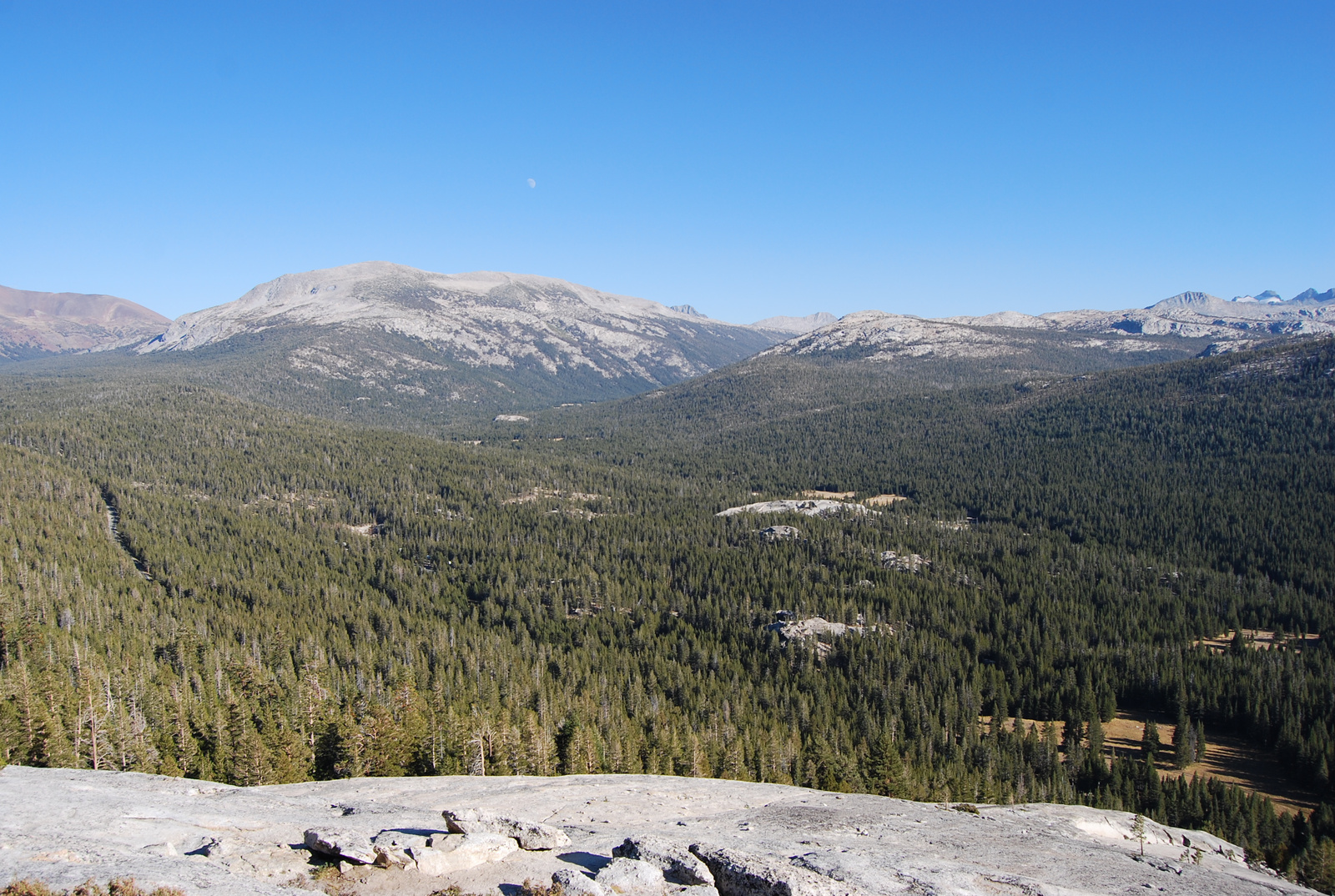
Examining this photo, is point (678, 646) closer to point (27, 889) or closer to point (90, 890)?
point (90, 890)

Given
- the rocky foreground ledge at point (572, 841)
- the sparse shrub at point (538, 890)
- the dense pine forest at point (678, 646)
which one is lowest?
the dense pine forest at point (678, 646)

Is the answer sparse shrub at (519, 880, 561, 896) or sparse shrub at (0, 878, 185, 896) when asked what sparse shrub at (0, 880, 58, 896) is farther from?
sparse shrub at (519, 880, 561, 896)

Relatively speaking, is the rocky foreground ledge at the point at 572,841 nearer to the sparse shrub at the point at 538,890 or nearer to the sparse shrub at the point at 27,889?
the sparse shrub at the point at 538,890

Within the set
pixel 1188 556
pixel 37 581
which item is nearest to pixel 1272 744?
pixel 1188 556

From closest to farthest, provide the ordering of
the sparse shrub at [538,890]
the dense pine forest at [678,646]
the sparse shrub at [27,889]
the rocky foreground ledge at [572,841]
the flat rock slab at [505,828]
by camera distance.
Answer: the sparse shrub at [27,889] → the sparse shrub at [538,890] → the rocky foreground ledge at [572,841] → the flat rock slab at [505,828] → the dense pine forest at [678,646]

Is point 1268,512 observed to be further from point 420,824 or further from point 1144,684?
point 420,824

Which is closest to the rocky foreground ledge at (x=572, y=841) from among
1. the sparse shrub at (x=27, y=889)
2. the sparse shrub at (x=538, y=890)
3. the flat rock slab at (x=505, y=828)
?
the flat rock slab at (x=505, y=828)

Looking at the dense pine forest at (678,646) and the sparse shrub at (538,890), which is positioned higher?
the sparse shrub at (538,890)

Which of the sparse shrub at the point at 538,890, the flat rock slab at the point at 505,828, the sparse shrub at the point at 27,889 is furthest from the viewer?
the flat rock slab at the point at 505,828

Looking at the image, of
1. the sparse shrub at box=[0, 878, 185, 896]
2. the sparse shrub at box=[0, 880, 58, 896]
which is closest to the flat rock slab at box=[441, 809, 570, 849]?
the sparse shrub at box=[0, 878, 185, 896]
